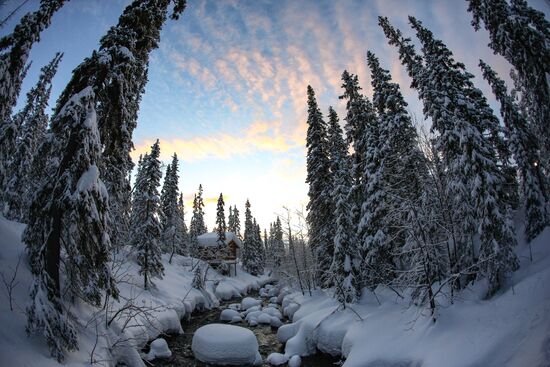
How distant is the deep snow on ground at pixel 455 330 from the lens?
25.1ft

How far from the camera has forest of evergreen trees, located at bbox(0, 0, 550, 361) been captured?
827cm

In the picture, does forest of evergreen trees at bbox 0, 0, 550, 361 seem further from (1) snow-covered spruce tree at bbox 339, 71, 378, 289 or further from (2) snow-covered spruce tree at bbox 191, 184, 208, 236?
(2) snow-covered spruce tree at bbox 191, 184, 208, 236

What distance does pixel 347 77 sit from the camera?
22.8 meters

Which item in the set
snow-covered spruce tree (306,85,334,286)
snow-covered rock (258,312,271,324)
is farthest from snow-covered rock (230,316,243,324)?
snow-covered spruce tree (306,85,334,286)

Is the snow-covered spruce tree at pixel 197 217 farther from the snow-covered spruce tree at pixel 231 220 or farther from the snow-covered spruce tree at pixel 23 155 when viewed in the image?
the snow-covered spruce tree at pixel 23 155

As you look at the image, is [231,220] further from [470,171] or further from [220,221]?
[470,171]

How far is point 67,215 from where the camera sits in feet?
27.4

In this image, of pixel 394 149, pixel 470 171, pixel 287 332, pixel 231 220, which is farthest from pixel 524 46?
pixel 231 220

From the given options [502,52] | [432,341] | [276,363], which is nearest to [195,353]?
[276,363]

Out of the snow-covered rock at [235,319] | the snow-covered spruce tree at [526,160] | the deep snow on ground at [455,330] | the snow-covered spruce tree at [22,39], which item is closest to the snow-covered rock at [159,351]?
the deep snow on ground at [455,330]

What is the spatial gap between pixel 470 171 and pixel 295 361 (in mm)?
12944

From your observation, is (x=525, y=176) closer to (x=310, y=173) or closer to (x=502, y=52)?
(x=502, y=52)

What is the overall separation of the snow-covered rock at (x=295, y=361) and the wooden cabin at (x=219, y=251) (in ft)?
120

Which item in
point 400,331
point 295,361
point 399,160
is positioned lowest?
point 295,361
